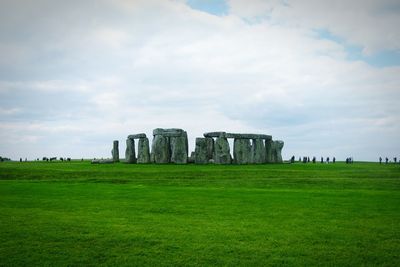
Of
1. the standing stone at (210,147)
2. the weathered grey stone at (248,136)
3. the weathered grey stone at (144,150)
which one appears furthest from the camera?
the weathered grey stone at (144,150)

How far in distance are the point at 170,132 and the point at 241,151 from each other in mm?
7011

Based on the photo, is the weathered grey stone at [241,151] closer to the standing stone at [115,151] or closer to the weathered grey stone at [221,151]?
the weathered grey stone at [221,151]

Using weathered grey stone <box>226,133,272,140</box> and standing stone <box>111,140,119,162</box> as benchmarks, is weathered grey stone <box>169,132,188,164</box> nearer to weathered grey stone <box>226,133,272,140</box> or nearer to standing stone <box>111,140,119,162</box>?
weathered grey stone <box>226,133,272,140</box>

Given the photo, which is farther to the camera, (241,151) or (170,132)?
(241,151)

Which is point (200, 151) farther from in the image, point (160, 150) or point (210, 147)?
point (160, 150)

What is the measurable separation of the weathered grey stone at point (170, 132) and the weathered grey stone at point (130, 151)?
3.18 meters

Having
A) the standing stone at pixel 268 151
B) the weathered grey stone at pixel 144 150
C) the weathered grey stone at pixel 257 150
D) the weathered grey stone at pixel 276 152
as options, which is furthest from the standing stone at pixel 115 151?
the weathered grey stone at pixel 276 152

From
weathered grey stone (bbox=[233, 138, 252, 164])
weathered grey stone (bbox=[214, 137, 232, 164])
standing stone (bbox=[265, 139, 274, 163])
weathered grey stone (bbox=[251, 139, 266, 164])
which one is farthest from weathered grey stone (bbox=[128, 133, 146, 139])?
standing stone (bbox=[265, 139, 274, 163])

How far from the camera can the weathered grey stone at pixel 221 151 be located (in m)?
35.3

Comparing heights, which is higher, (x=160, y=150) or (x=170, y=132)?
(x=170, y=132)

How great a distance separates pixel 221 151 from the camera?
3541 centimetres

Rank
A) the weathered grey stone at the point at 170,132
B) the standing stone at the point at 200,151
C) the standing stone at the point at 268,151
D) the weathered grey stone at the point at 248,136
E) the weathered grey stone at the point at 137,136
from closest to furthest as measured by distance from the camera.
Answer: the weathered grey stone at the point at 170,132 → the standing stone at the point at 200,151 → the weathered grey stone at the point at 248,136 → the weathered grey stone at the point at 137,136 → the standing stone at the point at 268,151

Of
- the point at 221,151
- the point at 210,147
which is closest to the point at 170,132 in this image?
the point at 210,147

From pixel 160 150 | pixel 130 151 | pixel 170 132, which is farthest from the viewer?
pixel 130 151
